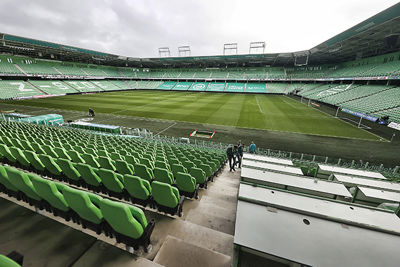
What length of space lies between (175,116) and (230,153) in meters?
16.0

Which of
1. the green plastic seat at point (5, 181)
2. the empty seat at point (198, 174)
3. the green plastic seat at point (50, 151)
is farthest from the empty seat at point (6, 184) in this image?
the empty seat at point (198, 174)

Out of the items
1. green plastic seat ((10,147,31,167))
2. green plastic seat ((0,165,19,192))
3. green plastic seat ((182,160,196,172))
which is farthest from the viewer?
green plastic seat ((182,160,196,172))

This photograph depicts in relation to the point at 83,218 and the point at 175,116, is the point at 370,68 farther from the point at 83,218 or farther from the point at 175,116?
the point at 83,218

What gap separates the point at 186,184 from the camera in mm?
4020

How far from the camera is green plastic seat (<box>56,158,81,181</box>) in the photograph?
4090 mm

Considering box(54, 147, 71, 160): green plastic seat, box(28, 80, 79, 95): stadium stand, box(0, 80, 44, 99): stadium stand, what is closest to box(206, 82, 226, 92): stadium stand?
box(28, 80, 79, 95): stadium stand

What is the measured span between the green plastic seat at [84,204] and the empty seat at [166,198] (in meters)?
0.94

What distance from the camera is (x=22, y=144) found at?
635 cm

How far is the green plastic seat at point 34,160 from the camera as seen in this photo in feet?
Answer: 14.9

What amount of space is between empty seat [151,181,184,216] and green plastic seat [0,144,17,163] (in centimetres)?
543

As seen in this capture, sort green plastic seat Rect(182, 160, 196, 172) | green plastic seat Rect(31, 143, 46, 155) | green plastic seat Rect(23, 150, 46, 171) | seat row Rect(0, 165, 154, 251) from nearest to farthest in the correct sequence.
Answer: seat row Rect(0, 165, 154, 251)
green plastic seat Rect(23, 150, 46, 171)
green plastic seat Rect(182, 160, 196, 172)
green plastic seat Rect(31, 143, 46, 155)

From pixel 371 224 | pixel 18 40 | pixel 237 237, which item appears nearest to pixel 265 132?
pixel 371 224

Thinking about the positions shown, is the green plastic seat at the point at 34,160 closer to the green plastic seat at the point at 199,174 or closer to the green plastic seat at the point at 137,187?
the green plastic seat at the point at 137,187

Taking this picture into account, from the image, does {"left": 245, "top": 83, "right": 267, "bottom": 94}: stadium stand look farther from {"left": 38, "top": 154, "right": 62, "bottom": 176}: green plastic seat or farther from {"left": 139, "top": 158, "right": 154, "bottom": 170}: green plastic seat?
{"left": 38, "top": 154, "right": 62, "bottom": 176}: green plastic seat
